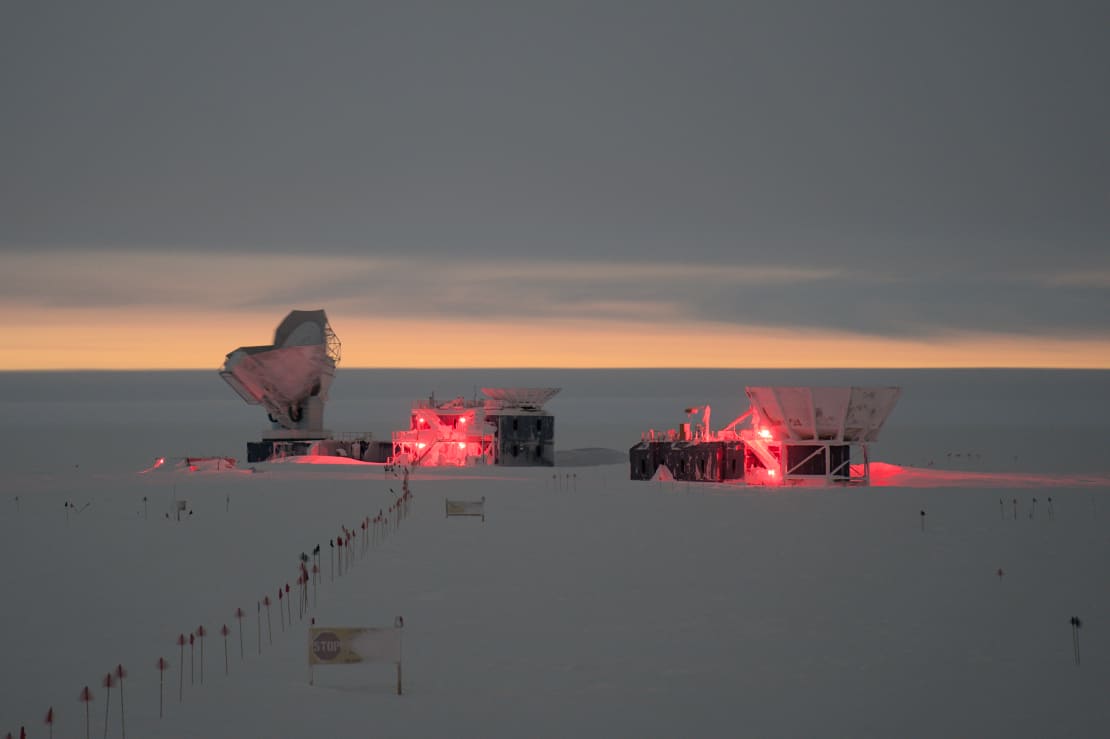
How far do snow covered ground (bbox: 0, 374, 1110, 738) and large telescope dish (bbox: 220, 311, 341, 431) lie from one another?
45.2 metres

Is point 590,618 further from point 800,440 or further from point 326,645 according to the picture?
point 800,440

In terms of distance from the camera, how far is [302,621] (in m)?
31.2

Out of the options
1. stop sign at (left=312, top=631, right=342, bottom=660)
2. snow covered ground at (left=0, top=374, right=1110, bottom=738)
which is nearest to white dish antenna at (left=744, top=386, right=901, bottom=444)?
snow covered ground at (left=0, top=374, right=1110, bottom=738)

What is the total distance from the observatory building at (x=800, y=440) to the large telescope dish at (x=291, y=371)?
127 ft

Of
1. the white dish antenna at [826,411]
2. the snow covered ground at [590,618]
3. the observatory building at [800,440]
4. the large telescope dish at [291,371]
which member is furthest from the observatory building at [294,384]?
the snow covered ground at [590,618]

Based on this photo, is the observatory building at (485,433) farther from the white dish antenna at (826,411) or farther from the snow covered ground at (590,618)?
the snow covered ground at (590,618)

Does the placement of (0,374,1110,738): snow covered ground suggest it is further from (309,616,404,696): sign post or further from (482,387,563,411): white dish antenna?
(482,387,563,411): white dish antenna

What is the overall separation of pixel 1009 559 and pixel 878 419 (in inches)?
1344

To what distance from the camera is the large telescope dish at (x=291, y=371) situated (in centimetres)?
10325

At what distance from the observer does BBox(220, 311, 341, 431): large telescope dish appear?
339ft

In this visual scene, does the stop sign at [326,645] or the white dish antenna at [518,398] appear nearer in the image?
the stop sign at [326,645]

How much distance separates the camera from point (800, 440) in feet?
250

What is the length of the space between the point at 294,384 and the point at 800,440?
47831mm

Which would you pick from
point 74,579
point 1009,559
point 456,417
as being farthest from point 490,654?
point 456,417
